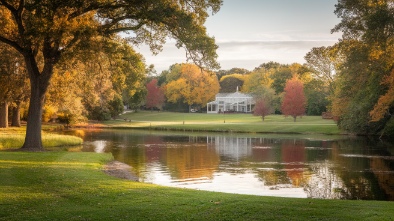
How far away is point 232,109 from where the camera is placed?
136 meters

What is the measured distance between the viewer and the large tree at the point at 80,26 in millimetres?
24312

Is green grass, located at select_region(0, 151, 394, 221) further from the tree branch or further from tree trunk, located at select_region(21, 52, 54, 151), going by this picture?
the tree branch

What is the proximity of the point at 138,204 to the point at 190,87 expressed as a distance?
115 metres

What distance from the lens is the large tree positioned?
24.3 m

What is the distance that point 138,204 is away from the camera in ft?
42.4

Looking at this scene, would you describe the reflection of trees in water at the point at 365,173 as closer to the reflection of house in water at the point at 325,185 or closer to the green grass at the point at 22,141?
the reflection of house in water at the point at 325,185

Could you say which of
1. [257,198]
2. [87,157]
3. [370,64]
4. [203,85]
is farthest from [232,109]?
[257,198]

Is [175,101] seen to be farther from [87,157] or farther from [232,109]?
[87,157]

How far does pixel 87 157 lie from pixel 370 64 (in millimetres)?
23071

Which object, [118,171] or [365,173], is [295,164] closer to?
[365,173]

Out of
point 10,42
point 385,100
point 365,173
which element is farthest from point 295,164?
point 10,42

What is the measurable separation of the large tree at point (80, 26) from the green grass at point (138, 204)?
9377 mm

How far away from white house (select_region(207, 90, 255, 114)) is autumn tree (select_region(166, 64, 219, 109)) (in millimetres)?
5196

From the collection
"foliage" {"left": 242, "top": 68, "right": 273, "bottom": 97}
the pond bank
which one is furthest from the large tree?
"foliage" {"left": 242, "top": 68, "right": 273, "bottom": 97}
